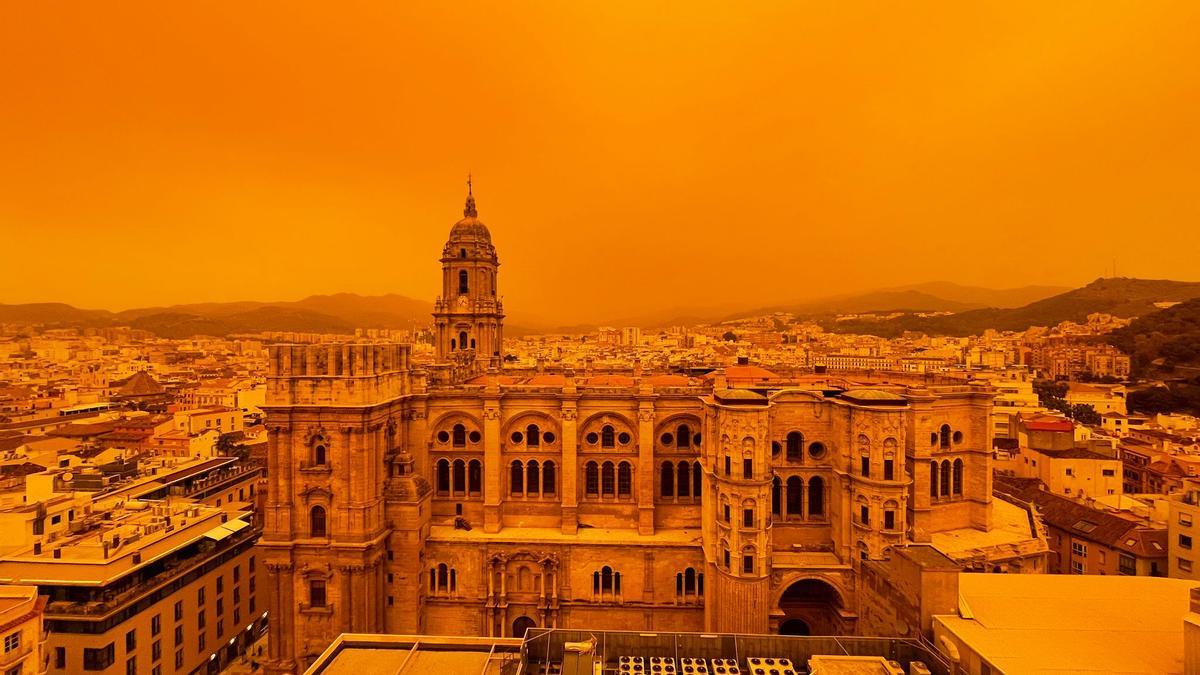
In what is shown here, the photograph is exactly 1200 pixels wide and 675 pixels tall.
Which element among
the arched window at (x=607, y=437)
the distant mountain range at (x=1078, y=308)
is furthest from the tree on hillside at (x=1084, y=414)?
the distant mountain range at (x=1078, y=308)

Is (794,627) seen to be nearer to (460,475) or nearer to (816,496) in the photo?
(816,496)

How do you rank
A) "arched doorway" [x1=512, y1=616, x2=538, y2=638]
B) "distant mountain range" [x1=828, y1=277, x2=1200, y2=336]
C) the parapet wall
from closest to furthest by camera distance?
the parapet wall
"arched doorway" [x1=512, y1=616, x2=538, y2=638]
"distant mountain range" [x1=828, y1=277, x2=1200, y2=336]

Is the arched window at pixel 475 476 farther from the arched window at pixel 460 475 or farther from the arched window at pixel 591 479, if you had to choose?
the arched window at pixel 591 479

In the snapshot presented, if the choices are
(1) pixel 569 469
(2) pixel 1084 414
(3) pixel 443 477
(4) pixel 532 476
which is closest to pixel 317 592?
→ (3) pixel 443 477

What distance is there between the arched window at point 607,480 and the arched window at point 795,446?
10.1 meters

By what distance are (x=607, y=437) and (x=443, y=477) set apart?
1032 cm

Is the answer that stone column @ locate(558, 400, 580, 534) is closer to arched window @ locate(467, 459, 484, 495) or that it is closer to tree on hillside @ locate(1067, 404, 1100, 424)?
arched window @ locate(467, 459, 484, 495)

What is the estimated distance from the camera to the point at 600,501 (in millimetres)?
33812

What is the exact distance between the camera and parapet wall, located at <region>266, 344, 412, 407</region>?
29.8 meters

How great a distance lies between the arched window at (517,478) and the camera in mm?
33969

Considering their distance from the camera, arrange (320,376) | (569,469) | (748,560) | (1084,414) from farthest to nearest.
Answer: (1084,414) → (569,469) → (320,376) → (748,560)

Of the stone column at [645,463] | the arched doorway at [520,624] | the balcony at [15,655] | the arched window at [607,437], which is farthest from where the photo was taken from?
the arched window at [607,437]

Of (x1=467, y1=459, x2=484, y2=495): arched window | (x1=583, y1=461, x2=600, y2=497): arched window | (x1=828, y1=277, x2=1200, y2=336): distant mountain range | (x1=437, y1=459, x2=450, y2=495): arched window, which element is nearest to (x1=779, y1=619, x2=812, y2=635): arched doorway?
(x1=583, y1=461, x2=600, y2=497): arched window

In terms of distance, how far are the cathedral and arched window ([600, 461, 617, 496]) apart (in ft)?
0.55
